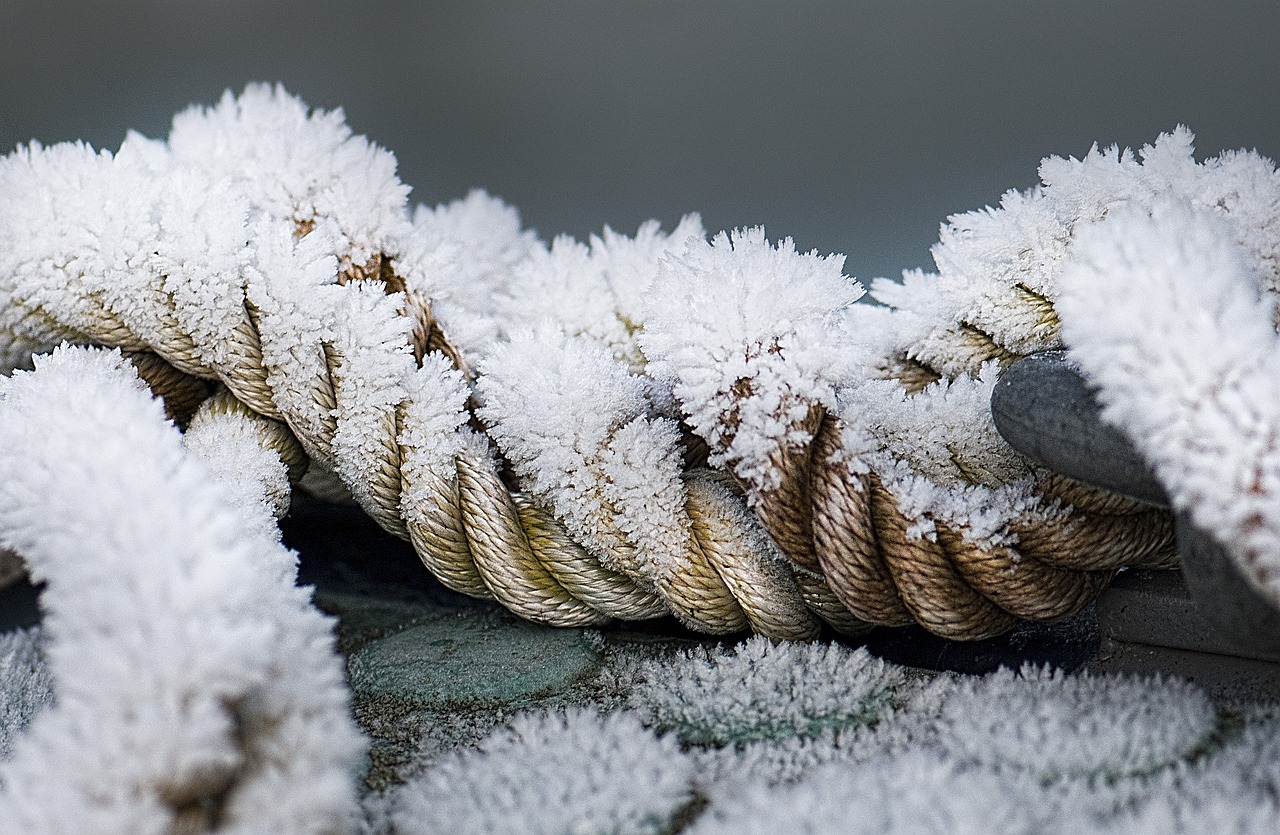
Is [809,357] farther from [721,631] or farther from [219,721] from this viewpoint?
[219,721]

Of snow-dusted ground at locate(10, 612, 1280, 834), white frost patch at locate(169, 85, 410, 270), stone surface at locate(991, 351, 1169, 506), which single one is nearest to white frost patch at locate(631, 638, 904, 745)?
snow-dusted ground at locate(10, 612, 1280, 834)

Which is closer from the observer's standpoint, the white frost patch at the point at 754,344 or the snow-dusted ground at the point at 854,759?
the snow-dusted ground at the point at 854,759

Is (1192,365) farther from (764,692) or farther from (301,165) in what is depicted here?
(301,165)

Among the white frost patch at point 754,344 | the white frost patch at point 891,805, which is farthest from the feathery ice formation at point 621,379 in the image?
the white frost patch at point 891,805

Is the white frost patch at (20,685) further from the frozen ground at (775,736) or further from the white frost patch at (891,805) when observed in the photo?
the white frost patch at (891,805)

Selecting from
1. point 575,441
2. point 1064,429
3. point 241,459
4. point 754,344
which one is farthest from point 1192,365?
point 241,459

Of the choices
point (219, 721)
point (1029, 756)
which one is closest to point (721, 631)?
point (1029, 756)
